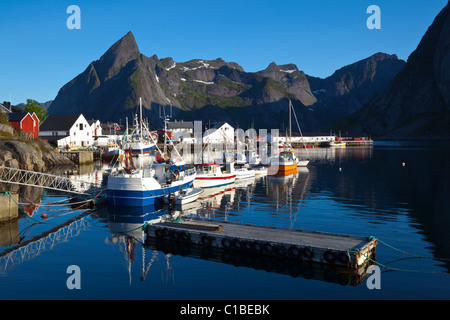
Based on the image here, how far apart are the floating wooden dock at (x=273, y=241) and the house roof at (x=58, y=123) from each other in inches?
3988

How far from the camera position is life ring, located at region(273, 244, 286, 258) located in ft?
76.7

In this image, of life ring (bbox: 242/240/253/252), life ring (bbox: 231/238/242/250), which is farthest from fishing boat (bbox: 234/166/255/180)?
life ring (bbox: 242/240/253/252)

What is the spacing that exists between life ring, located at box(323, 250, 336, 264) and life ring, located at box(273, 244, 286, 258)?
2.56 m

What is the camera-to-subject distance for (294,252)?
23.0 meters

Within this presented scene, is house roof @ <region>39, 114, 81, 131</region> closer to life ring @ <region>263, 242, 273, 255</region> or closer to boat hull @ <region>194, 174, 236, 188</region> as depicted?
boat hull @ <region>194, 174, 236, 188</region>

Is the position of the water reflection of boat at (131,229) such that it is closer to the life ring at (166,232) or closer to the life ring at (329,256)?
the life ring at (166,232)

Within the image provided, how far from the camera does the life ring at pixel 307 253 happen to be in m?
22.5

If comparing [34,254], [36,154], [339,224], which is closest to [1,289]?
[34,254]

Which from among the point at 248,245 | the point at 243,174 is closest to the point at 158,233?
the point at 248,245

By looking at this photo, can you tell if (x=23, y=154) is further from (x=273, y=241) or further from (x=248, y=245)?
(x=273, y=241)

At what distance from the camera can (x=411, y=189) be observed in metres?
53.3

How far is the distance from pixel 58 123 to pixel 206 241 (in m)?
108
